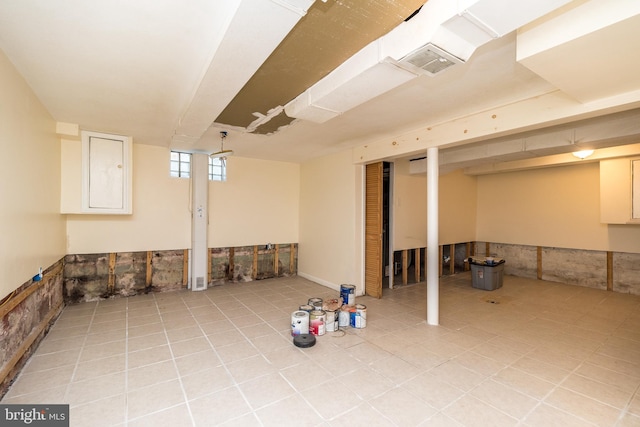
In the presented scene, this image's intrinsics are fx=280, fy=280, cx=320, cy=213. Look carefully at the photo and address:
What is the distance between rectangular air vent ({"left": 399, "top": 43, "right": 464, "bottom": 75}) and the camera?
1690 mm

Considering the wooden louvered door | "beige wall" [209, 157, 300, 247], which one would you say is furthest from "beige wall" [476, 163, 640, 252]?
"beige wall" [209, 157, 300, 247]

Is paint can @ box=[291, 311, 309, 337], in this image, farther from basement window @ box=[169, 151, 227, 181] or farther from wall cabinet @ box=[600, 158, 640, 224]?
wall cabinet @ box=[600, 158, 640, 224]

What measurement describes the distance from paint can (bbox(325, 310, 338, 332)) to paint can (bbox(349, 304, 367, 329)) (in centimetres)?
23

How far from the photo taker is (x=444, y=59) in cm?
180

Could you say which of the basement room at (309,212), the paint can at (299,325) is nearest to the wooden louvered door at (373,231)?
the basement room at (309,212)

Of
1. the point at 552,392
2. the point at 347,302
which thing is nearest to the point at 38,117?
the point at 347,302

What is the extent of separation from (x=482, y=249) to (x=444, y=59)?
658cm

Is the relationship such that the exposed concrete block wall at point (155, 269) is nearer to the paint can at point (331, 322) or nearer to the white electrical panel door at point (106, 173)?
the white electrical panel door at point (106, 173)

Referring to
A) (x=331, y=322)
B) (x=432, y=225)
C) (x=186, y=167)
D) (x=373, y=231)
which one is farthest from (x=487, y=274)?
(x=186, y=167)

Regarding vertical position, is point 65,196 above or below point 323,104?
below

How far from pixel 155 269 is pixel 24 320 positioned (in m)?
2.36

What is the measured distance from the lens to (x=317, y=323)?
10.6 ft

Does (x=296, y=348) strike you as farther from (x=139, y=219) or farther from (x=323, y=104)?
(x=139, y=219)

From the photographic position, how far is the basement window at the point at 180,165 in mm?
5168
